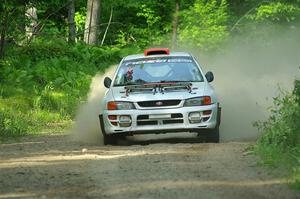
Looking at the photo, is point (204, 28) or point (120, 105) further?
point (204, 28)

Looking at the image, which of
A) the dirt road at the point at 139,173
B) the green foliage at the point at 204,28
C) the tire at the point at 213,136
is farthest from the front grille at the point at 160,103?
the green foliage at the point at 204,28

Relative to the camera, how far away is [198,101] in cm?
1295

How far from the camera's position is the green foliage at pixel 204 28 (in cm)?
3148

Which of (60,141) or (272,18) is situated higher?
(272,18)

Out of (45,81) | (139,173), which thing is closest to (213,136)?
(139,173)

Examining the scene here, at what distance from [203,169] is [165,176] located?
2.69 feet

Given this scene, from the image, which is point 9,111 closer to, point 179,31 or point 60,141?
point 60,141

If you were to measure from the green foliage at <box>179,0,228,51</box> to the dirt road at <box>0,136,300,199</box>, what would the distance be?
62.2 ft

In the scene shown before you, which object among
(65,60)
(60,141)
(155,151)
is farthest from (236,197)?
(65,60)

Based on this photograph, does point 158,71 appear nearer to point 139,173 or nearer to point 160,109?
point 160,109

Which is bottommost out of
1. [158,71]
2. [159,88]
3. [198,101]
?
[198,101]

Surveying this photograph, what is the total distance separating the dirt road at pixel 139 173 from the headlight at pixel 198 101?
0.81 m

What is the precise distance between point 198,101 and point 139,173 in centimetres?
371

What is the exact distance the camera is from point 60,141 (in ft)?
48.1
